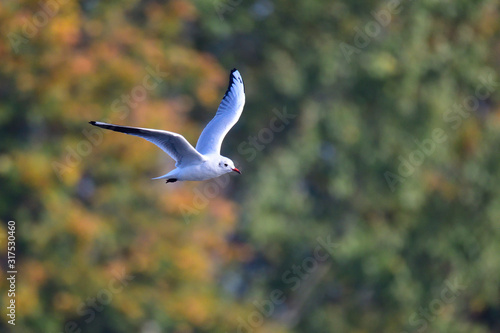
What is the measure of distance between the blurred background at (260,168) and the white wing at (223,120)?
6.78 m

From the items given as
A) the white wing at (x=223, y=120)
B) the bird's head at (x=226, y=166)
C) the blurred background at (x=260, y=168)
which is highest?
the bird's head at (x=226, y=166)

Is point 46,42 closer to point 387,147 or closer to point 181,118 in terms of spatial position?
point 181,118

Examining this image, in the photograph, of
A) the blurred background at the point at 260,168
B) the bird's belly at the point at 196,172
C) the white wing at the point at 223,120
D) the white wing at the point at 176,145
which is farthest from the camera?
the blurred background at the point at 260,168

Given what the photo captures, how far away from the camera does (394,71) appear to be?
19234 millimetres

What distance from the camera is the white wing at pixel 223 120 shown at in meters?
8.49

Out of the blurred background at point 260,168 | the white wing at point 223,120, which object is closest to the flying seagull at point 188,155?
the white wing at point 223,120

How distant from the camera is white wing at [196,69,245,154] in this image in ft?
27.9

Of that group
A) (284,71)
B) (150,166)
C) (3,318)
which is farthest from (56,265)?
(284,71)

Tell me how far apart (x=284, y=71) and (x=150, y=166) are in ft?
12.0

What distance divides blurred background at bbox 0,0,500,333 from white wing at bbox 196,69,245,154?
22.3ft

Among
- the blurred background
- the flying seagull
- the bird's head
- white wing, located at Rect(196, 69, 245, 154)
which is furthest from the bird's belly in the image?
the blurred background

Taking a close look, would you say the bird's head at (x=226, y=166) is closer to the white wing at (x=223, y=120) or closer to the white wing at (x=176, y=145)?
the white wing at (x=176, y=145)

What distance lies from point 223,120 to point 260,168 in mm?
9512

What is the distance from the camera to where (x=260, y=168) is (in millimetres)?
18328
